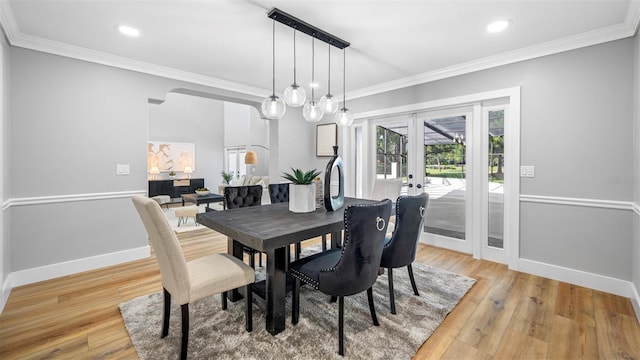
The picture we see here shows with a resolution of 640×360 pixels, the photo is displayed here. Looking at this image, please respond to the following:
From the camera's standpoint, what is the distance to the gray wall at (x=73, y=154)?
278 cm

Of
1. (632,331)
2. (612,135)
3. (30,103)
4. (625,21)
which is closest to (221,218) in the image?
(30,103)

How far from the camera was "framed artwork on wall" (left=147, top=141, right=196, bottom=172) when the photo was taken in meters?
8.50

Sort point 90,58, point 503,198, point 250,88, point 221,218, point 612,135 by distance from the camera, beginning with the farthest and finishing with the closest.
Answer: point 250,88, point 503,198, point 90,58, point 612,135, point 221,218

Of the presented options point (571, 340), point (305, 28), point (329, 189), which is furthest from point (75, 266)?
point (571, 340)

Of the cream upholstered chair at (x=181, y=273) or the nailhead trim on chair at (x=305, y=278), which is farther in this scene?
the nailhead trim on chair at (x=305, y=278)

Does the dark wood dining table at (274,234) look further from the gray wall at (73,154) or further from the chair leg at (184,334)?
the gray wall at (73,154)

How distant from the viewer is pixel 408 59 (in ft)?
10.7

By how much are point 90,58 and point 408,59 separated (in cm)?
349

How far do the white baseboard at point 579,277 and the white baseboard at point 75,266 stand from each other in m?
4.43

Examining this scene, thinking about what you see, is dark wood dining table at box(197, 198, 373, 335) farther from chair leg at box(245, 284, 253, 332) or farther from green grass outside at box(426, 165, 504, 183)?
green grass outside at box(426, 165, 504, 183)

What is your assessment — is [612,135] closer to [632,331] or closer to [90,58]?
[632,331]

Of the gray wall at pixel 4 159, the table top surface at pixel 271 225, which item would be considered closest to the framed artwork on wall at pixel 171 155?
the gray wall at pixel 4 159

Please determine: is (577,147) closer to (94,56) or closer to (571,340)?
(571,340)

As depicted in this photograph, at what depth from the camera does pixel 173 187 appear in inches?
333
